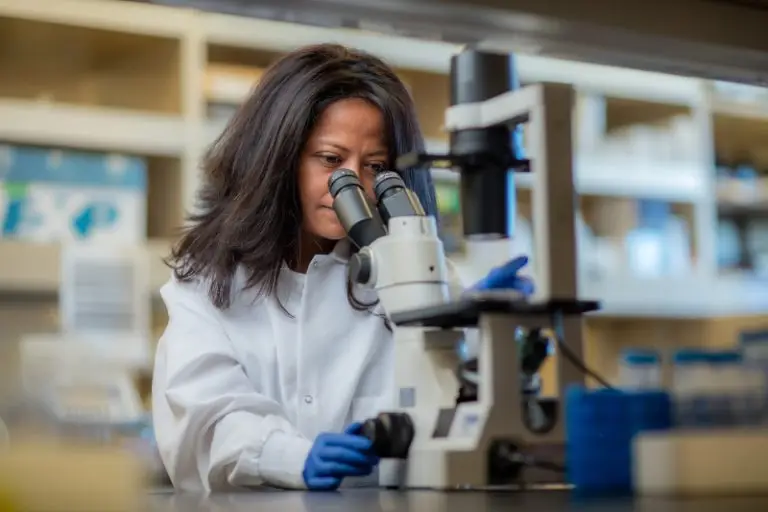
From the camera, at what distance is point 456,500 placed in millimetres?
935

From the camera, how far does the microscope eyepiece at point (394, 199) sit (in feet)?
4.33

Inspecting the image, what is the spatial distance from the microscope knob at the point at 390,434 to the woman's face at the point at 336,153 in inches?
19.1

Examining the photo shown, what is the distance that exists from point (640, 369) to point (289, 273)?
76 centimetres

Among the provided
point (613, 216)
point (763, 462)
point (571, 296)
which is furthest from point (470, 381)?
point (613, 216)

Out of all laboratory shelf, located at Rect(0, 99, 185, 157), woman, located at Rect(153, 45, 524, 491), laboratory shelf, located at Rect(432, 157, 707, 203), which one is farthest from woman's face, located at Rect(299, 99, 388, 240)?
laboratory shelf, located at Rect(432, 157, 707, 203)

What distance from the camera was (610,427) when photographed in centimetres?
91

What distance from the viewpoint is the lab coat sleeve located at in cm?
138

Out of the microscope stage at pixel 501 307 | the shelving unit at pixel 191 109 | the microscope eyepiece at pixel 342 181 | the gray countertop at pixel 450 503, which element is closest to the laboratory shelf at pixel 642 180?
the shelving unit at pixel 191 109

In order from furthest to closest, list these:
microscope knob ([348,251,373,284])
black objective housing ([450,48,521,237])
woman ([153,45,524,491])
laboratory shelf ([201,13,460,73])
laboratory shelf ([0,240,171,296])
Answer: laboratory shelf ([201,13,460,73]), laboratory shelf ([0,240,171,296]), woman ([153,45,524,491]), microscope knob ([348,251,373,284]), black objective housing ([450,48,521,237])

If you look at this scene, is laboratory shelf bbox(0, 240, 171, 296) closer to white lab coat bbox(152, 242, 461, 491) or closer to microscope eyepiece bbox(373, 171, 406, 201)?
white lab coat bbox(152, 242, 461, 491)

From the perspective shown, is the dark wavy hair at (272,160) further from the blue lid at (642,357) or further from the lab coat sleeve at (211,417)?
the blue lid at (642,357)

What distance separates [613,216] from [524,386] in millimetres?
3358

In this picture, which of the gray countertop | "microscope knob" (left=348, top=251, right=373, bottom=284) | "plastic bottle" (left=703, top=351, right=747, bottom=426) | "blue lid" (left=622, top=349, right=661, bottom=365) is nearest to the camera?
the gray countertop

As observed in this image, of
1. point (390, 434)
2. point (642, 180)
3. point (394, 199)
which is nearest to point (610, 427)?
point (390, 434)
